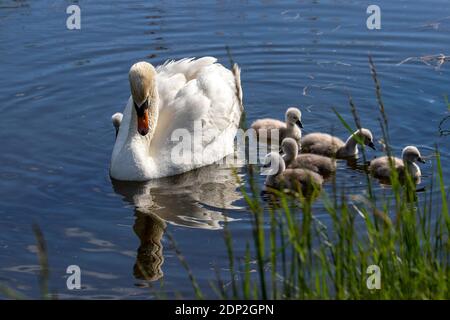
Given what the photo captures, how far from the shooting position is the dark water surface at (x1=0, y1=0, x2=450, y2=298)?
8531 mm

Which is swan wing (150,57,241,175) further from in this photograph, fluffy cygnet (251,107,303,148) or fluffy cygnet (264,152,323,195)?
fluffy cygnet (264,152,323,195)

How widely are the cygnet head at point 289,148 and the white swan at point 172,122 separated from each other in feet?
2.49

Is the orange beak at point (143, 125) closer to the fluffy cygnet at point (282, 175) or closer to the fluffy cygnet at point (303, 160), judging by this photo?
the fluffy cygnet at point (282, 175)

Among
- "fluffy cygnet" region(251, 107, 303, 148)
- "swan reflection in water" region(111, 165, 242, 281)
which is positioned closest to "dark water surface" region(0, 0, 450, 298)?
"swan reflection in water" region(111, 165, 242, 281)

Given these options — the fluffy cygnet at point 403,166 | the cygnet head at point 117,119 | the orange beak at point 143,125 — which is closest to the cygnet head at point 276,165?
the fluffy cygnet at point 403,166

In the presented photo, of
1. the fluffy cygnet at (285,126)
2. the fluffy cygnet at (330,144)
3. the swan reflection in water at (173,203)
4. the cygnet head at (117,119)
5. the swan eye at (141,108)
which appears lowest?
the swan reflection in water at (173,203)

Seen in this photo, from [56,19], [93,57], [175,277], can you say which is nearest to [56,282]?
[175,277]

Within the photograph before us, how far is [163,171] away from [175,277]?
269cm

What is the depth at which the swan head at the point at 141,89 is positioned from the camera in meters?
10.3

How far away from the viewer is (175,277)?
7.91 meters

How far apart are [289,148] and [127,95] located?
3.20 meters
